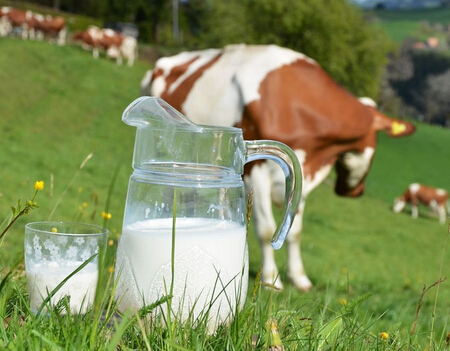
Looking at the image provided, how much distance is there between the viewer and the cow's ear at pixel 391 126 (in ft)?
21.5

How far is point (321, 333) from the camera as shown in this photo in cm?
159

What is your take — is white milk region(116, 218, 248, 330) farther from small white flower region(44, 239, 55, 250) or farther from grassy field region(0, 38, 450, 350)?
small white flower region(44, 239, 55, 250)

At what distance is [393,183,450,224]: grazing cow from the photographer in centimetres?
1767

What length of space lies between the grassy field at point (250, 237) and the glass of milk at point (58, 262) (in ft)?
0.20

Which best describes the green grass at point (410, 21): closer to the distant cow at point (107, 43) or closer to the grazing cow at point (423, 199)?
the distant cow at point (107, 43)

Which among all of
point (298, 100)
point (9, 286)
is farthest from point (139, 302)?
point (298, 100)

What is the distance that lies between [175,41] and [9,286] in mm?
47255

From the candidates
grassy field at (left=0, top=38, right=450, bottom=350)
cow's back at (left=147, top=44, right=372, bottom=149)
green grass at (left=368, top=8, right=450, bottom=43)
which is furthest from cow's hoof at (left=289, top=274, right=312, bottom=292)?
green grass at (left=368, top=8, right=450, bottom=43)

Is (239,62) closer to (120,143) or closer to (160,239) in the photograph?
(160,239)

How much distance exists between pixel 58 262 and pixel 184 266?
362mm

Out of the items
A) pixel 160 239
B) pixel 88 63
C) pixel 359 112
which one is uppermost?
pixel 160 239

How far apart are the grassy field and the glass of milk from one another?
6 centimetres

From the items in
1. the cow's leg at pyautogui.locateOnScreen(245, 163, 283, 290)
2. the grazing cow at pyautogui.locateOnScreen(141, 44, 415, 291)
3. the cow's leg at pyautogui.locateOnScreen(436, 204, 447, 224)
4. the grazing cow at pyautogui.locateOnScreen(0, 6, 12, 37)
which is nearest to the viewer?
the cow's leg at pyautogui.locateOnScreen(245, 163, 283, 290)

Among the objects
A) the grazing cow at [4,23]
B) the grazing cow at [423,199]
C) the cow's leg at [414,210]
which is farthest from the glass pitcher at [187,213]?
the grazing cow at [4,23]
